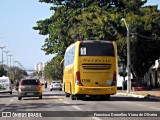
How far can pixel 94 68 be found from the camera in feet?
99.5

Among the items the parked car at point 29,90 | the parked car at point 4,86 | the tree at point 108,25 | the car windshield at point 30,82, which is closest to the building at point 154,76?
the tree at point 108,25

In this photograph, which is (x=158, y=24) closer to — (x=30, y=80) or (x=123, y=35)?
(x=123, y=35)

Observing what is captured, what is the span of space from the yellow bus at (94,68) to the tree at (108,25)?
23258 mm

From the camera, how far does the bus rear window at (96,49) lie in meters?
30.3

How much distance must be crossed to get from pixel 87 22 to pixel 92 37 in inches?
93.8

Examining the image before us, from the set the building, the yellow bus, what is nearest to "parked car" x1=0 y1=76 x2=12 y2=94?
the building

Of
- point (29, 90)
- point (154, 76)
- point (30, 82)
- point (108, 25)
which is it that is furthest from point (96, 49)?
point (154, 76)

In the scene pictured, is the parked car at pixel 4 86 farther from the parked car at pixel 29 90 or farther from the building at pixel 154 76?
the building at pixel 154 76

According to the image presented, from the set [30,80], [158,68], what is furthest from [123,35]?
[30,80]

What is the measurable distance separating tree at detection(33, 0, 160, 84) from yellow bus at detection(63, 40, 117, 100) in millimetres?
23258

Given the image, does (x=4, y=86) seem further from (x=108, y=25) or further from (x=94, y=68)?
(x=94, y=68)

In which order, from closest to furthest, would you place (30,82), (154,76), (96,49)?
1. (96,49)
2. (30,82)
3. (154,76)

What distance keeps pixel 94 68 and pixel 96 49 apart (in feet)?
4.12

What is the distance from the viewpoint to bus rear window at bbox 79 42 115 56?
30312mm
